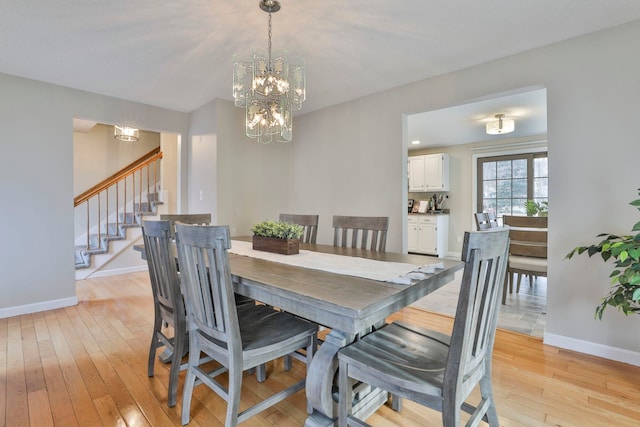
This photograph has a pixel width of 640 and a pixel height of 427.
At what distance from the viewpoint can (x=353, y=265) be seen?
5.72 ft

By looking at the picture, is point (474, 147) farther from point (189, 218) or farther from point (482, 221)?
point (189, 218)

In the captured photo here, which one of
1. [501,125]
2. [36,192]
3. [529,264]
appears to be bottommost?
[529,264]

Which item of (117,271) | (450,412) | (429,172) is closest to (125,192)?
(117,271)

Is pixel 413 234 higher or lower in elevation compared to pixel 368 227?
lower

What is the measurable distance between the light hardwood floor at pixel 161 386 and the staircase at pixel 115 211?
77.5 inches

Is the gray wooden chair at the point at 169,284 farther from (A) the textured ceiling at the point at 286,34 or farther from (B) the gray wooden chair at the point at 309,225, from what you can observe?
(A) the textured ceiling at the point at 286,34

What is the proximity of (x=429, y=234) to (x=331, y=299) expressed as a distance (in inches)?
216

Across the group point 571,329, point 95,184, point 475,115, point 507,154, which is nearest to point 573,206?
point 571,329

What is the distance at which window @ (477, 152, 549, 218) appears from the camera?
551cm

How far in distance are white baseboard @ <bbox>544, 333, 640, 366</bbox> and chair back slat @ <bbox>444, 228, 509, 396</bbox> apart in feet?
5.72

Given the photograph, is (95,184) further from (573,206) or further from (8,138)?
(573,206)

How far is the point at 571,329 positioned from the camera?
239 centimetres

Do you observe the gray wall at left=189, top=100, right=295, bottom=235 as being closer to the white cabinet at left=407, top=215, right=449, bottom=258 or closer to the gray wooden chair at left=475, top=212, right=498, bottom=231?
the gray wooden chair at left=475, top=212, right=498, bottom=231

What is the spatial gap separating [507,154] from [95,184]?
765 centimetres
